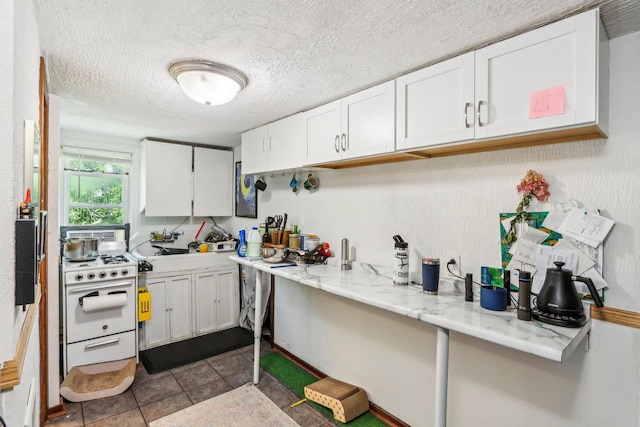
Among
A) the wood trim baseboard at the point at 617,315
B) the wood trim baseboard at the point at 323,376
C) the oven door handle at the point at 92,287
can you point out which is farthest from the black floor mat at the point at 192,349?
the wood trim baseboard at the point at 617,315

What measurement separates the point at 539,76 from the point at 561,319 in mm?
1004

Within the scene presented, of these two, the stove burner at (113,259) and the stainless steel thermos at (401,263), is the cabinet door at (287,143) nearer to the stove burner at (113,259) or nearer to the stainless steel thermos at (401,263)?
the stainless steel thermos at (401,263)

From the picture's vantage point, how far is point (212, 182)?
4086 mm

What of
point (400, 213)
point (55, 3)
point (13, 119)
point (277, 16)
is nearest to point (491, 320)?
point (400, 213)

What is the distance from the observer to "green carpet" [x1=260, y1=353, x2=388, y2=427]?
7.32ft

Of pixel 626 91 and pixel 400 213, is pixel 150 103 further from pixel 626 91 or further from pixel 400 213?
pixel 626 91

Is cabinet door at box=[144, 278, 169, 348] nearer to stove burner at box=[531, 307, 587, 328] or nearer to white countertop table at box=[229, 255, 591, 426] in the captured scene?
white countertop table at box=[229, 255, 591, 426]

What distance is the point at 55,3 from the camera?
1284mm

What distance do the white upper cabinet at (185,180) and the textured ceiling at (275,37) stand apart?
4.38 feet

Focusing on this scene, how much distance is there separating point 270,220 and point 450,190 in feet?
6.16

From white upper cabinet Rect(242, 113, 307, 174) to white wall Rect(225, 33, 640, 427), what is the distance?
14.9 inches

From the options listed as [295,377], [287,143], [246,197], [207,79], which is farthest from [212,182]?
[295,377]

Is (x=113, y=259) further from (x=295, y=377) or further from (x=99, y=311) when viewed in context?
(x=295, y=377)

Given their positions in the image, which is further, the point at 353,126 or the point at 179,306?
the point at 179,306
